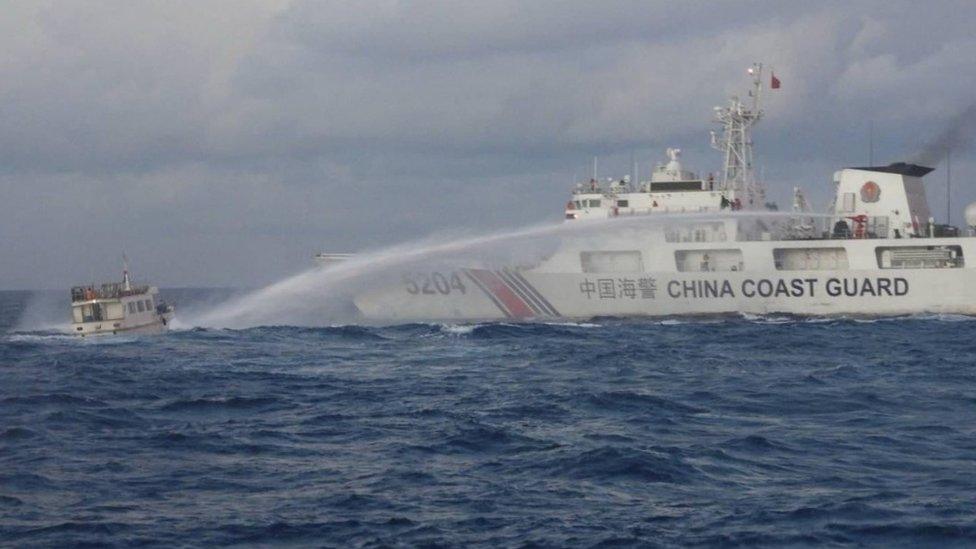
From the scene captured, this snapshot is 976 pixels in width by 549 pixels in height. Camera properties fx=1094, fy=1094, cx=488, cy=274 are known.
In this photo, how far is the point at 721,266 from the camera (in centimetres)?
5059

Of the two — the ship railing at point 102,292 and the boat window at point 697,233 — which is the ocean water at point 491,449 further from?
the boat window at point 697,233

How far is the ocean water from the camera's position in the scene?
12.5 meters

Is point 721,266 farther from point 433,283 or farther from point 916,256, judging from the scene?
point 433,283

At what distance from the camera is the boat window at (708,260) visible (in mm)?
50406

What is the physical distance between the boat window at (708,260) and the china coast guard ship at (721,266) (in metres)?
0.05

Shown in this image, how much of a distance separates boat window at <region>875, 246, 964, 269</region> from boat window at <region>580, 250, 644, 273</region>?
10798mm

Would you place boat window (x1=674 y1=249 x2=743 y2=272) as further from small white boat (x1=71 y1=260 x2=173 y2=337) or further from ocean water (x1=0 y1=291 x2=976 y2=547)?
small white boat (x1=71 y1=260 x2=173 y2=337)

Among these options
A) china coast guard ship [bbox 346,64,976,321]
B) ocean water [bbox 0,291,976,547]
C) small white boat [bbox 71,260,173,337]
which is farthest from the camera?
china coast guard ship [bbox 346,64,976,321]

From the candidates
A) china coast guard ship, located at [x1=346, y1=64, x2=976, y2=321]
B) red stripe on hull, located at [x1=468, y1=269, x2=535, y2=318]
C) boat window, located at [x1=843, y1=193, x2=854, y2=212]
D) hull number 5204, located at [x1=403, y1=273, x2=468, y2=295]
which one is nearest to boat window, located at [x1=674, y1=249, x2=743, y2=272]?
china coast guard ship, located at [x1=346, y1=64, x2=976, y2=321]

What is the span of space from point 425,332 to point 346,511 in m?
29.7

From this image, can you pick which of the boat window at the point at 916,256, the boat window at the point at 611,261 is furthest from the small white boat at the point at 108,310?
the boat window at the point at 916,256

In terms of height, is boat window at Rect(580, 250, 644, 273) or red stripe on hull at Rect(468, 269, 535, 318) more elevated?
boat window at Rect(580, 250, 644, 273)

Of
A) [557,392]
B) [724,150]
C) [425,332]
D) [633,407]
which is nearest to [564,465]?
[633,407]

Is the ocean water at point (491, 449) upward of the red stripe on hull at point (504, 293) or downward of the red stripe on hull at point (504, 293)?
downward
